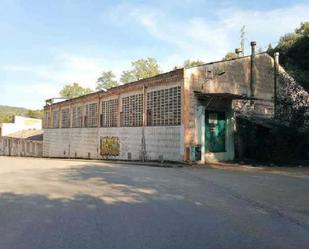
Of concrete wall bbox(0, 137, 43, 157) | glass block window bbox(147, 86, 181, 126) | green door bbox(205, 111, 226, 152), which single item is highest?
glass block window bbox(147, 86, 181, 126)

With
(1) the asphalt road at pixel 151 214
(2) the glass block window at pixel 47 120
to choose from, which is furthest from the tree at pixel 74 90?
(1) the asphalt road at pixel 151 214

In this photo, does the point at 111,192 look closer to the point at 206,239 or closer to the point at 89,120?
the point at 206,239

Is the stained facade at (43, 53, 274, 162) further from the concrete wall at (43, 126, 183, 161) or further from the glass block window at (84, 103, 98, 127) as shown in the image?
the glass block window at (84, 103, 98, 127)

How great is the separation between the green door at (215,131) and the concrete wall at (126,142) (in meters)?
2.17

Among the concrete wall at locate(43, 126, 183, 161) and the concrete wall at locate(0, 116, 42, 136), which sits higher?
the concrete wall at locate(0, 116, 42, 136)

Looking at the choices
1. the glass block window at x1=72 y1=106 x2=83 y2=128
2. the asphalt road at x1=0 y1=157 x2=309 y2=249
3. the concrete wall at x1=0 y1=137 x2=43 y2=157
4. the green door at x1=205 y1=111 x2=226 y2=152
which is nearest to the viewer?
the asphalt road at x1=0 y1=157 x2=309 y2=249

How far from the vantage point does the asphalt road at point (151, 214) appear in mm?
6398

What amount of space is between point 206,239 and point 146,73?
72.1m

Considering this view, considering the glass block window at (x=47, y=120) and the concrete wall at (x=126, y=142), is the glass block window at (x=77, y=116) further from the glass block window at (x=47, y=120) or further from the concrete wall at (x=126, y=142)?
the glass block window at (x=47, y=120)

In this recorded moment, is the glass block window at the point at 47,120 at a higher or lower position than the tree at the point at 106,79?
lower

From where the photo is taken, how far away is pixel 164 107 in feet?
83.3

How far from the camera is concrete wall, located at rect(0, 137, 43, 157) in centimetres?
5316

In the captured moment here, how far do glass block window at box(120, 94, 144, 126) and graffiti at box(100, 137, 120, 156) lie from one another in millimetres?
1807

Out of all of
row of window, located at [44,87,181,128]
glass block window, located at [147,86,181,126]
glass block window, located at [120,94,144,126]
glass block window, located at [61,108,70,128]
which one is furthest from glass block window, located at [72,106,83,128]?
glass block window, located at [147,86,181,126]
